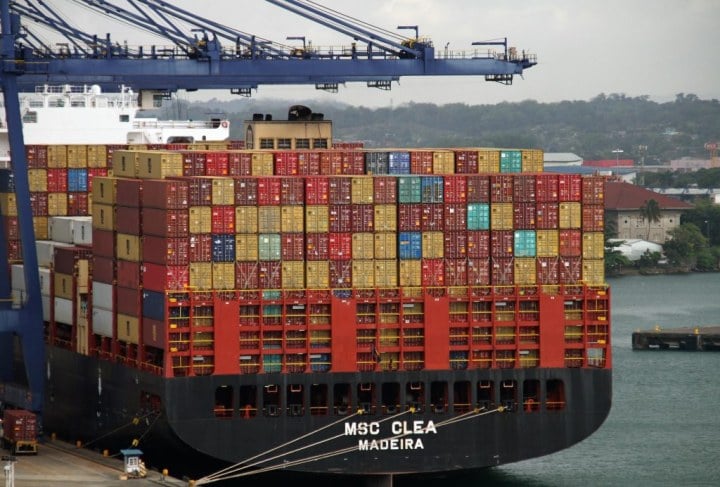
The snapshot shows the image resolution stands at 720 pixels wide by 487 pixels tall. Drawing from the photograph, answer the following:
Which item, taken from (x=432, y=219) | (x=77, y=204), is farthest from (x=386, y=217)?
(x=77, y=204)

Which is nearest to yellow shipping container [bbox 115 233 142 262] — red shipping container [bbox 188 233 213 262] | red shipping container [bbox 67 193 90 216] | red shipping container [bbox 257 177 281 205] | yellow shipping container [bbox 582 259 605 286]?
red shipping container [bbox 188 233 213 262]

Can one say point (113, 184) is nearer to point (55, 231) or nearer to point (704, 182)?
point (55, 231)

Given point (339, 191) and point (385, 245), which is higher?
point (339, 191)

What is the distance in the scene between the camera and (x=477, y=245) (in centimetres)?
5866

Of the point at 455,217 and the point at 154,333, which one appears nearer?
the point at 154,333

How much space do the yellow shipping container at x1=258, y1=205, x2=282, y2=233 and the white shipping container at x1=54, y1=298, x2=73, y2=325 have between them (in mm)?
8914

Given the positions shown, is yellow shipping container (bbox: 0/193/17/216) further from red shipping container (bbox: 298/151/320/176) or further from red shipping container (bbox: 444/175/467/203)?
red shipping container (bbox: 444/175/467/203)

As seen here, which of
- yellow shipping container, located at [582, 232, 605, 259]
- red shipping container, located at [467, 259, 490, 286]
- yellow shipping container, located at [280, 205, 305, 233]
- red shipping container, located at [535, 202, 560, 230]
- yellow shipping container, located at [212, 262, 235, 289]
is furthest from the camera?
yellow shipping container, located at [582, 232, 605, 259]

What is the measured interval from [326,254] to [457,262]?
354cm

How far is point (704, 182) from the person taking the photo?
19250 cm

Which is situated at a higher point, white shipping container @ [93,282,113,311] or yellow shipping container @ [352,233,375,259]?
yellow shipping container @ [352,233,375,259]

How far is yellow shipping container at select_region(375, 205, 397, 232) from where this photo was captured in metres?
58.1

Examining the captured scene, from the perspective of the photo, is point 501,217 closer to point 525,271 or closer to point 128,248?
point 525,271

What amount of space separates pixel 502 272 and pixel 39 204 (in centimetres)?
1682
